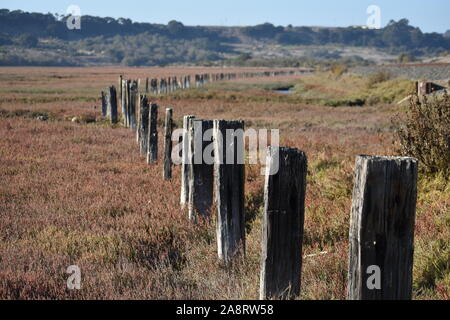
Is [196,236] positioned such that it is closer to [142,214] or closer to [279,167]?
[142,214]

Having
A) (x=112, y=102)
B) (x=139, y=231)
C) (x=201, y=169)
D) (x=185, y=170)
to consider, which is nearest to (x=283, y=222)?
(x=201, y=169)

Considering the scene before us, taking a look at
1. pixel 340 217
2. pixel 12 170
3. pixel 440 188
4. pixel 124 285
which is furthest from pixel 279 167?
pixel 12 170

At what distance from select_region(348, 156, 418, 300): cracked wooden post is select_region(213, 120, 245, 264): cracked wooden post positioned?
1.92 metres

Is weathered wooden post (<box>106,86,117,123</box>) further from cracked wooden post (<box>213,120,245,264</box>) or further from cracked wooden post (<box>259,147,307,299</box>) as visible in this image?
cracked wooden post (<box>259,147,307,299</box>)

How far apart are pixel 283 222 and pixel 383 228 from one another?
0.84 metres

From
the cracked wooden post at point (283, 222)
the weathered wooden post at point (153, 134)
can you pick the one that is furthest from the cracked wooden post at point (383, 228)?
the weathered wooden post at point (153, 134)

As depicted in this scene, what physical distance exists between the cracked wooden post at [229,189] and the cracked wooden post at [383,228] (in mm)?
1921

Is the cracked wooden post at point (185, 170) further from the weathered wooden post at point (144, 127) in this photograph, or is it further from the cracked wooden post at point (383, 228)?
the weathered wooden post at point (144, 127)

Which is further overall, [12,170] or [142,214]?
[12,170]

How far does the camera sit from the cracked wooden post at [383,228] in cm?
291

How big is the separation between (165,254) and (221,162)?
1.22m

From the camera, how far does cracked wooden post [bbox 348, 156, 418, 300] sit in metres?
2.91

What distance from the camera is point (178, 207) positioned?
720cm

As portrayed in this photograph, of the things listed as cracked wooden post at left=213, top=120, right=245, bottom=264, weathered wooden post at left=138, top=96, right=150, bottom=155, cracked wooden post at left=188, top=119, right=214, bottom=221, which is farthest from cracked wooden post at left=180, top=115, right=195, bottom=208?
weathered wooden post at left=138, top=96, right=150, bottom=155
